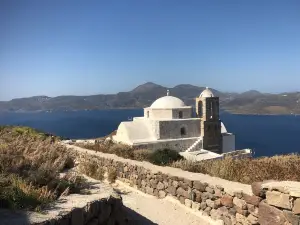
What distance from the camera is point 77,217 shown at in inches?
130

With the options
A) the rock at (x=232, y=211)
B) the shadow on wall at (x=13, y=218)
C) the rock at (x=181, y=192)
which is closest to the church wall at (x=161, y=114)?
the rock at (x=181, y=192)

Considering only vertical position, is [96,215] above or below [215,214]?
above

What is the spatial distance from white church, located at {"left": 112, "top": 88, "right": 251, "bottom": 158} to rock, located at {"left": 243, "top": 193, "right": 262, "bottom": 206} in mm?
17401

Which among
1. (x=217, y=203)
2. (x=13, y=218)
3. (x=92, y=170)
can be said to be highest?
(x=13, y=218)

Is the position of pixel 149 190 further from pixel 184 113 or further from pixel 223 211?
pixel 184 113

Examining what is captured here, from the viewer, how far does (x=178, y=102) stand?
26.0 metres

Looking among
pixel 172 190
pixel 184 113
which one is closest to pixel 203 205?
pixel 172 190

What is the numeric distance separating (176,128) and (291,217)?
68.5 ft

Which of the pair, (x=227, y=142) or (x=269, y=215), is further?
(x=227, y=142)

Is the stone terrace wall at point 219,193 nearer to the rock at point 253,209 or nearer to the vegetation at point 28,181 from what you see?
the rock at point 253,209

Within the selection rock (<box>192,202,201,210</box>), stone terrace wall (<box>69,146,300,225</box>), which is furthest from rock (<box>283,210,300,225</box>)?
rock (<box>192,202,201,210</box>)

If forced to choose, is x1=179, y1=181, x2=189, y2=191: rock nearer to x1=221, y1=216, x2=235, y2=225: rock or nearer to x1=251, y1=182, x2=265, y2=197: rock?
x1=221, y1=216, x2=235, y2=225: rock

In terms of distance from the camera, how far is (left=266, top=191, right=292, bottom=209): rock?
3625 mm

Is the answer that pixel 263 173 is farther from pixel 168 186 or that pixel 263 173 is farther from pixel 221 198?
pixel 168 186
